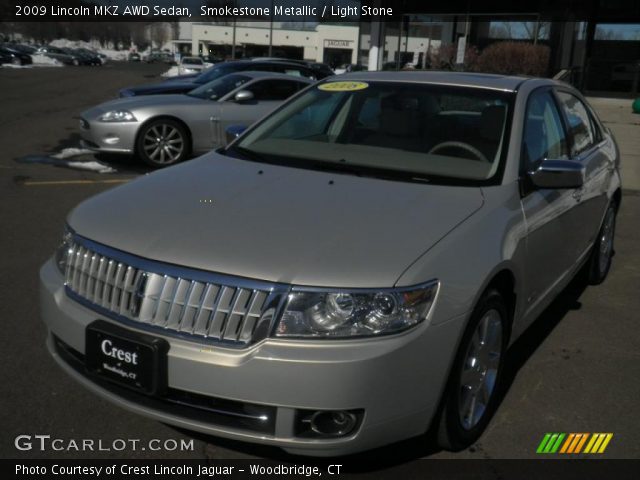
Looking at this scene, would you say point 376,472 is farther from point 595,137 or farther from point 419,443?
point 595,137

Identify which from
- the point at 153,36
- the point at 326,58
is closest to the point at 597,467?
the point at 326,58

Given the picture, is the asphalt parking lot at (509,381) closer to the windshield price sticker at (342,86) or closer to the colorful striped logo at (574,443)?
→ the colorful striped logo at (574,443)

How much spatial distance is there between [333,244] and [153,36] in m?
128

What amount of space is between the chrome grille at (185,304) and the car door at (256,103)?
23.2ft

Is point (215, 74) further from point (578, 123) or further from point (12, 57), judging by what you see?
point (12, 57)

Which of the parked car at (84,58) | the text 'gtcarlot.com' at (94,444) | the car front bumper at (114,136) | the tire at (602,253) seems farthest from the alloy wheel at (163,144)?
the parked car at (84,58)

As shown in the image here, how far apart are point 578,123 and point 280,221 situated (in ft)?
9.12

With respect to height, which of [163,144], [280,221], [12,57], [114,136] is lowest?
[12,57]

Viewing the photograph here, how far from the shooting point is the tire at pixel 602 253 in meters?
5.11

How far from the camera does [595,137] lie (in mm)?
5027

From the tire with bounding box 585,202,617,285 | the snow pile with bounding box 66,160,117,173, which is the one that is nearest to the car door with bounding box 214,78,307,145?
the snow pile with bounding box 66,160,117,173

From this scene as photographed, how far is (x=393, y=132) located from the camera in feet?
12.5

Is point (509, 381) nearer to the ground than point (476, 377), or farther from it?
nearer to the ground

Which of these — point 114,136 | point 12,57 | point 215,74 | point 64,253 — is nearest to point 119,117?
point 114,136
